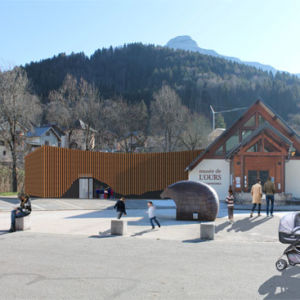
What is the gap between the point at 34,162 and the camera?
104ft

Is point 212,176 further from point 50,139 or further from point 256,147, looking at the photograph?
point 50,139

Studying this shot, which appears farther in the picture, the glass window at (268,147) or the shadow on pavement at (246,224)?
the glass window at (268,147)

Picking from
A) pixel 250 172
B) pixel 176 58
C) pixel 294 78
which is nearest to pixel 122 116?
pixel 250 172

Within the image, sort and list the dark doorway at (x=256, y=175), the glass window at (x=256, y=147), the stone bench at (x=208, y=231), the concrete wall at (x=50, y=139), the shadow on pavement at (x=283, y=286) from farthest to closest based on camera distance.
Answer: the concrete wall at (x=50, y=139) < the dark doorway at (x=256, y=175) < the glass window at (x=256, y=147) < the stone bench at (x=208, y=231) < the shadow on pavement at (x=283, y=286)

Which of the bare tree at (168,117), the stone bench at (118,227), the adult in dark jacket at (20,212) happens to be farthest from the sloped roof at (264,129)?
the bare tree at (168,117)

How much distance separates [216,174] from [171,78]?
8624 centimetres

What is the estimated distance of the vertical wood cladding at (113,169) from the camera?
30.6 meters

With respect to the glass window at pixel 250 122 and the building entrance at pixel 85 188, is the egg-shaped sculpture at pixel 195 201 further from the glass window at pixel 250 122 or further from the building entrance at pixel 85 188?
the building entrance at pixel 85 188

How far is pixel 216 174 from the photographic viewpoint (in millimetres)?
28375

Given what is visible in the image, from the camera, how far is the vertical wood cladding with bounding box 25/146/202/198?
1205 inches

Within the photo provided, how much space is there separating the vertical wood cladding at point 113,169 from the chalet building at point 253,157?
358 centimetres

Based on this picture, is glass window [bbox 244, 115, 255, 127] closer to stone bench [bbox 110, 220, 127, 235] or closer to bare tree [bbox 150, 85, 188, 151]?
stone bench [bbox 110, 220, 127, 235]

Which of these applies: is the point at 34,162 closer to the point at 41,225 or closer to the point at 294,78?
the point at 41,225

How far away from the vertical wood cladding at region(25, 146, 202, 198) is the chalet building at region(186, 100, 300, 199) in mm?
3584
